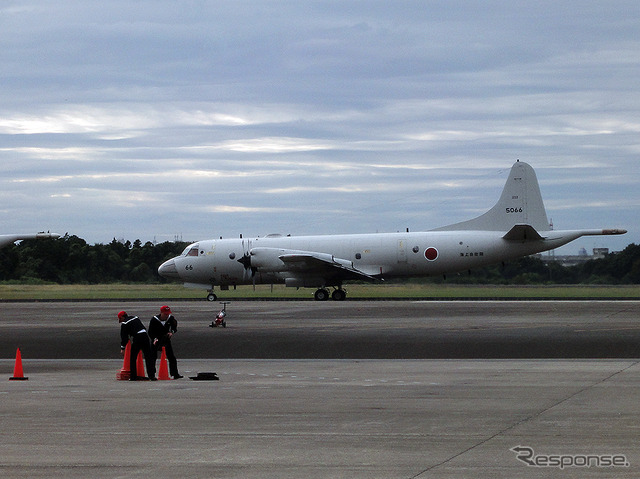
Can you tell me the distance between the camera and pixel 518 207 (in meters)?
53.6

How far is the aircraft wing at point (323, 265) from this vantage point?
2114 inches

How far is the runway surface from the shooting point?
953 inches

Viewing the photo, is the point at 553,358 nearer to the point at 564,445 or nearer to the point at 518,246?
the point at 564,445

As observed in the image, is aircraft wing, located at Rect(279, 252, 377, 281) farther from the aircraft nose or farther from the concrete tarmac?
the concrete tarmac

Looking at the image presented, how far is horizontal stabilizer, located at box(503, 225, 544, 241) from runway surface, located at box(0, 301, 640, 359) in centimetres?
700

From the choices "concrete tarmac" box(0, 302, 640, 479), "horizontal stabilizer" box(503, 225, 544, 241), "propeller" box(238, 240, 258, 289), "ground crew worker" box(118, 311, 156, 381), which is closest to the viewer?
"concrete tarmac" box(0, 302, 640, 479)

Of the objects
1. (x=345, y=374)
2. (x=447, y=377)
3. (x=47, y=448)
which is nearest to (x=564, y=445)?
(x=47, y=448)

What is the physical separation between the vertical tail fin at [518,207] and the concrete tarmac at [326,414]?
26.4 m

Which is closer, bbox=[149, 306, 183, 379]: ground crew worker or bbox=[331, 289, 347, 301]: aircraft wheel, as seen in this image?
bbox=[149, 306, 183, 379]: ground crew worker

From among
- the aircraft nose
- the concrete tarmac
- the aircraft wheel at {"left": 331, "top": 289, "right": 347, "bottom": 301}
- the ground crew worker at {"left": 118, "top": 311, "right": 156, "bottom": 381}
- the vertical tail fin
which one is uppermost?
the vertical tail fin

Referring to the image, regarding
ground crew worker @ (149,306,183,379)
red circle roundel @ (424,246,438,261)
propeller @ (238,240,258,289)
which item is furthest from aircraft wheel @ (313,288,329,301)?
ground crew worker @ (149,306,183,379)

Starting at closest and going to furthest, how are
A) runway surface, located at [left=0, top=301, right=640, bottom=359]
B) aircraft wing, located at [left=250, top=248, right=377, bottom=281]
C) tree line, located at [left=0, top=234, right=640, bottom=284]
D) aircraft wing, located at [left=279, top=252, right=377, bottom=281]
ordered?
1. runway surface, located at [left=0, top=301, right=640, bottom=359]
2. aircraft wing, located at [left=279, top=252, right=377, bottom=281]
3. aircraft wing, located at [left=250, top=248, right=377, bottom=281]
4. tree line, located at [left=0, top=234, right=640, bottom=284]

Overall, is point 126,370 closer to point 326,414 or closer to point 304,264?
point 326,414

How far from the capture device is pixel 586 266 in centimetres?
8106
